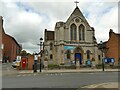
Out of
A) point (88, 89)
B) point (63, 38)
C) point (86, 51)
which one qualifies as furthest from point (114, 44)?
point (88, 89)

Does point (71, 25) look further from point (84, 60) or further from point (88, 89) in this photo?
point (88, 89)

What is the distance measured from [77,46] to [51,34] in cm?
1230

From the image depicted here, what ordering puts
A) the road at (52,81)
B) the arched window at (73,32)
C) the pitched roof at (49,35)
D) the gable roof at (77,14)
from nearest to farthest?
the road at (52,81)
the arched window at (73,32)
the gable roof at (77,14)
the pitched roof at (49,35)

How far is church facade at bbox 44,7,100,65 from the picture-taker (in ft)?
160

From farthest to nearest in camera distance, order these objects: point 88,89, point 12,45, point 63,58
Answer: point 12,45 < point 63,58 < point 88,89

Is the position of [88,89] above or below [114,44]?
below

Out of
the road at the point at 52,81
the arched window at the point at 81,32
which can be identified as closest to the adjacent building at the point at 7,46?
the arched window at the point at 81,32

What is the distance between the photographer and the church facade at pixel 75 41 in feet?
→ 160

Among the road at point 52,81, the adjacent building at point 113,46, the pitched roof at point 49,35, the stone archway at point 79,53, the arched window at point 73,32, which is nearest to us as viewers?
the road at point 52,81

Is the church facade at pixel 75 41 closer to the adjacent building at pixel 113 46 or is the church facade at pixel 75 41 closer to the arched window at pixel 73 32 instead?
the arched window at pixel 73 32

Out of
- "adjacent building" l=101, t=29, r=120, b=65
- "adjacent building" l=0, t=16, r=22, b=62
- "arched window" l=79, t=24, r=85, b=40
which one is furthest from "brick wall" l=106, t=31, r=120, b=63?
"adjacent building" l=0, t=16, r=22, b=62

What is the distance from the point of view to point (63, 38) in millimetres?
49219

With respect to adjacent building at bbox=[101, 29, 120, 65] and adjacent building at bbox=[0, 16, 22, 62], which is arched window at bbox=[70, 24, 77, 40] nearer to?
adjacent building at bbox=[101, 29, 120, 65]

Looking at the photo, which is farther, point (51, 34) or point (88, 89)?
point (51, 34)
